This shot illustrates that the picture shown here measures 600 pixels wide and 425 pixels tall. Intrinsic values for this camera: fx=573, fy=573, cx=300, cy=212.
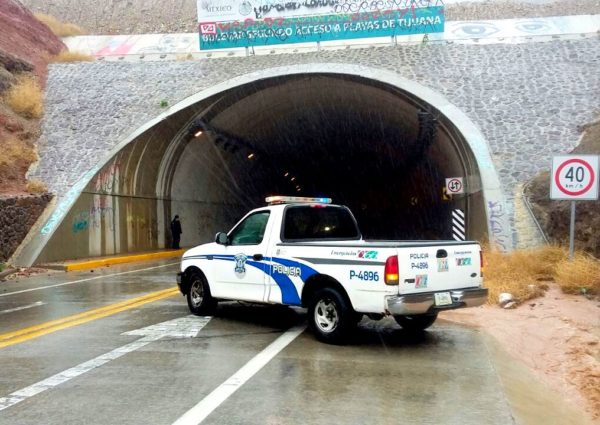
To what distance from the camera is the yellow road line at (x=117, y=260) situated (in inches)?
751

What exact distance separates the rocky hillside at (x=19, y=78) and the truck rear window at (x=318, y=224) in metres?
14.8

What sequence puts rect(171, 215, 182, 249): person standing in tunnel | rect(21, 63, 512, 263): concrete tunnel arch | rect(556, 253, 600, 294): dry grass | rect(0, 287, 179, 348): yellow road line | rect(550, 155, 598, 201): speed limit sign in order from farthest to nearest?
rect(171, 215, 182, 249): person standing in tunnel < rect(21, 63, 512, 263): concrete tunnel arch < rect(550, 155, 598, 201): speed limit sign < rect(556, 253, 600, 294): dry grass < rect(0, 287, 179, 348): yellow road line

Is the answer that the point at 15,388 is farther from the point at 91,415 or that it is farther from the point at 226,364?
the point at 226,364

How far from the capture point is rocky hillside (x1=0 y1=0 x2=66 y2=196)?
21781 mm

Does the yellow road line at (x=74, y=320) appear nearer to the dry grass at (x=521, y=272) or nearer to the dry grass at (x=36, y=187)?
the dry grass at (x=521, y=272)

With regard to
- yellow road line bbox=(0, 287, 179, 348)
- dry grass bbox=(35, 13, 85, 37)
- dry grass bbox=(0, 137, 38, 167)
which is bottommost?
yellow road line bbox=(0, 287, 179, 348)

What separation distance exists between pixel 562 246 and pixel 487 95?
9.34 m

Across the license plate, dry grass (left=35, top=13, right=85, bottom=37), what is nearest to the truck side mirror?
the license plate

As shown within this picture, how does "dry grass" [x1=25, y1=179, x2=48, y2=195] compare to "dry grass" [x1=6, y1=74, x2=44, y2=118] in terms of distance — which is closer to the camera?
"dry grass" [x1=25, y1=179, x2=48, y2=195]

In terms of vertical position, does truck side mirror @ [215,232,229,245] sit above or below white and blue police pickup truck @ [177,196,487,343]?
above

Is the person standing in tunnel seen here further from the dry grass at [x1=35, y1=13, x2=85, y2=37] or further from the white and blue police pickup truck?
the white and blue police pickup truck

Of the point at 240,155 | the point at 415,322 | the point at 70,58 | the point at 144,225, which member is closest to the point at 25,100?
the point at 70,58

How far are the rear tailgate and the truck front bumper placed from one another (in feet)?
0.30

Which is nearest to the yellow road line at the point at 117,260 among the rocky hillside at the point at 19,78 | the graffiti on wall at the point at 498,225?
the rocky hillside at the point at 19,78
